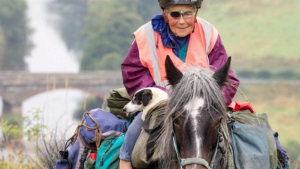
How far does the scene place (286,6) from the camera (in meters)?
83.1

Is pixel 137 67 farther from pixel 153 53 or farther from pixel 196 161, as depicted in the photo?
pixel 196 161

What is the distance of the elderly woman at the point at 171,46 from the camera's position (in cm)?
533

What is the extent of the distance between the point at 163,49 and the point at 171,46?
76 mm

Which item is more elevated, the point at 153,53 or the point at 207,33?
the point at 207,33

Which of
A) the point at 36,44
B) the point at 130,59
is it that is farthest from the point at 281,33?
the point at 130,59

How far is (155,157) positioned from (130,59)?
46.3 inches

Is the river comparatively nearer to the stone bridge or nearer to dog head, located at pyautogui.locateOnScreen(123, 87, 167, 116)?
the stone bridge

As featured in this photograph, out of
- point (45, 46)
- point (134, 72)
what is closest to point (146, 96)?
point (134, 72)

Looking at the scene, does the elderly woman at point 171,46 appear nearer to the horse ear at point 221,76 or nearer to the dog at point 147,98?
the dog at point 147,98

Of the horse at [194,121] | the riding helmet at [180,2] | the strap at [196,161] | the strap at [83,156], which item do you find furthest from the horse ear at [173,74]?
the strap at [83,156]

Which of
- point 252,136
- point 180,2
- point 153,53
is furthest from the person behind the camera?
point 153,53

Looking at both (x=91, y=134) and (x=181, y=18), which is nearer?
(x=181, y=18)

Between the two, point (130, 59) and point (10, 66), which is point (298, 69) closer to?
point (10, 66)

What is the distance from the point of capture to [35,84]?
189 feet
